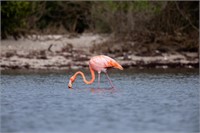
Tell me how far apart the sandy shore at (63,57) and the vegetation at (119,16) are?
779 millimetres

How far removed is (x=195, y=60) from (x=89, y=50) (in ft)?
12.7

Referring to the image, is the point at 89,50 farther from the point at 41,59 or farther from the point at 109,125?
the point at 109,125

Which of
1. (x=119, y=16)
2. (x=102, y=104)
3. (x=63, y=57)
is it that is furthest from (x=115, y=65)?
(x=119, y=16)

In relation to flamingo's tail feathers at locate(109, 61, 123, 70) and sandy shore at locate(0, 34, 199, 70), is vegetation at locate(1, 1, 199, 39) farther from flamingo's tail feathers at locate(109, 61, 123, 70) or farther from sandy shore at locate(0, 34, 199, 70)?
flamingo's tail feathers at locate(109, 61, 123, 70)

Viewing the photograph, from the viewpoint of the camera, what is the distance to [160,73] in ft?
64.8

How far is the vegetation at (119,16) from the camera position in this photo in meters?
23.9

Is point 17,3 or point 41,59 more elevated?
point 17,3

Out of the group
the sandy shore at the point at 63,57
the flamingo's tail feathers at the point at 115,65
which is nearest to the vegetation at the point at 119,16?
the sandy shore at the point at 63,57

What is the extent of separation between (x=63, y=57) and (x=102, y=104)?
10.4 m

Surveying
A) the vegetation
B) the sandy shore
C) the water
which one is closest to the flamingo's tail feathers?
the water

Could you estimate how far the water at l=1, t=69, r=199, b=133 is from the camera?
10.3 metres

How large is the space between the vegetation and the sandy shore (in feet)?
2.56

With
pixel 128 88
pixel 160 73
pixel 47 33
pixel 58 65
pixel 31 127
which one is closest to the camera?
pixel 31 127


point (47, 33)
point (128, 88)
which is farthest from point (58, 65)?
point (47, 33)
